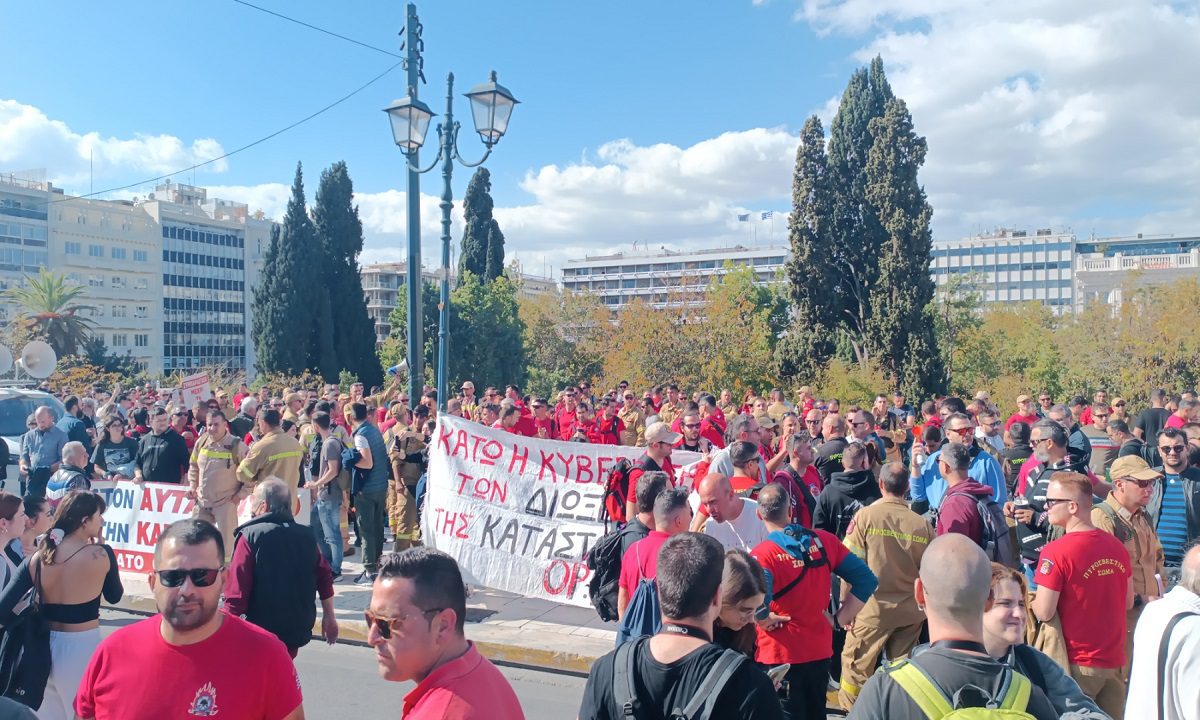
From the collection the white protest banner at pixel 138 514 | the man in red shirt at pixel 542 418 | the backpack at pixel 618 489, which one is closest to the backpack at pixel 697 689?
the backpack at pixel 618 489

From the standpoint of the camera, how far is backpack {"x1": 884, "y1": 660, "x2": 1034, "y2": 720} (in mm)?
2377

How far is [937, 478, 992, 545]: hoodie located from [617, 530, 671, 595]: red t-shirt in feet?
7.32

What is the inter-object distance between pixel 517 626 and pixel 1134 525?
501cm

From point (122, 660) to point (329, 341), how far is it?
163 ft

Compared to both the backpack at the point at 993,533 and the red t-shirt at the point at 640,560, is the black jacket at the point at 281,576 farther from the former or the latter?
the backpack at the point at 993,533

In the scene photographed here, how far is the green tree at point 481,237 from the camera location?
5772cm

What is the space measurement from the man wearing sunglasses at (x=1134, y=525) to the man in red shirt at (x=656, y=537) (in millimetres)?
2593

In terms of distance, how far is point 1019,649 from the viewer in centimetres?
307

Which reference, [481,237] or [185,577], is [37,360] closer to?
[185,577]

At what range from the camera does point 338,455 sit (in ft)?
31.8

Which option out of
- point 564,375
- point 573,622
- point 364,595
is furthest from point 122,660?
point 564,375

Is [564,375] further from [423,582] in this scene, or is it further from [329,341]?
[423,582]

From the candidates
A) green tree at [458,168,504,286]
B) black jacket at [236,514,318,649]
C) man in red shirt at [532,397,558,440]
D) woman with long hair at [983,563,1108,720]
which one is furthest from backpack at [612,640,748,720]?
green tree at [458,168,504,286]

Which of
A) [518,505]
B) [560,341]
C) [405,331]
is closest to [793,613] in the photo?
[518,505]
